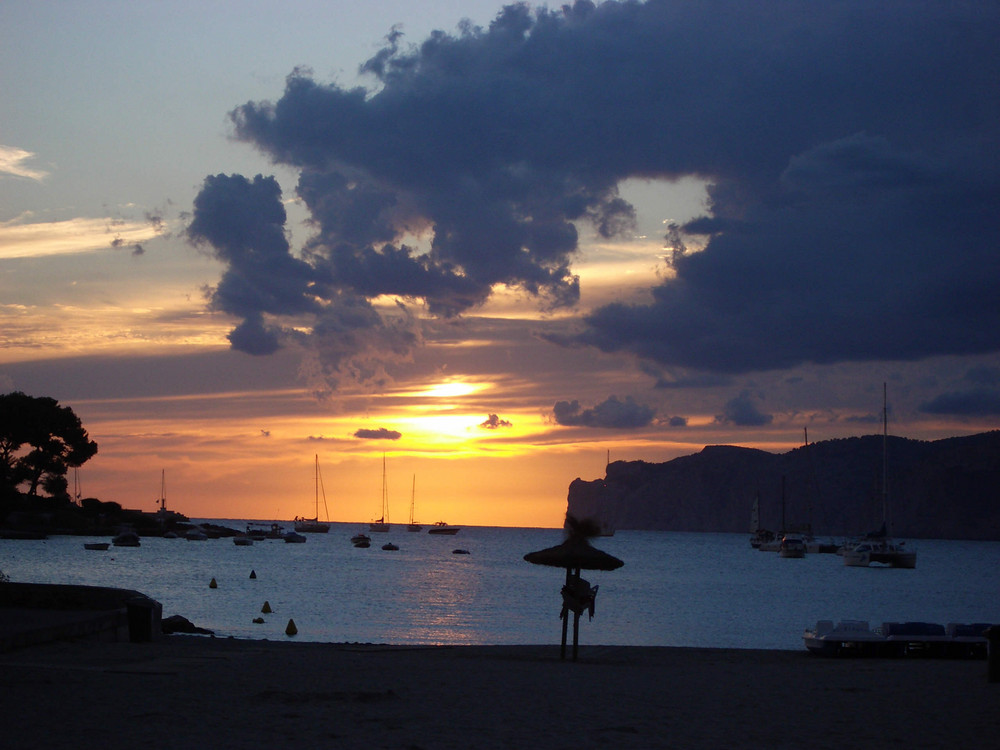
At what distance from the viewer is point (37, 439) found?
114062mm

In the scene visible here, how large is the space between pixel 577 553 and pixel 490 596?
47.3 m

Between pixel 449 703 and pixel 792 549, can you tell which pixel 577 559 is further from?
pixel 792 549

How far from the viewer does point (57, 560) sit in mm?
88562

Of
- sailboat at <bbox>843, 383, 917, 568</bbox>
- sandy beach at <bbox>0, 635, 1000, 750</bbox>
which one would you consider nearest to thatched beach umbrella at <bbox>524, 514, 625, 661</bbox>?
sandy beach at <bbox>0, 635, 1000, 750</bbox>

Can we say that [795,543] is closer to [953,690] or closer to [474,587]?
[474,587]

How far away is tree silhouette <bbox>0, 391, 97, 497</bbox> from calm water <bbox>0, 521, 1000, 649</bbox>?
26.3ft

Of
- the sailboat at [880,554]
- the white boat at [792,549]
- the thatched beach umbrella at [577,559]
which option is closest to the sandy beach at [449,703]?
the thatched beach umbrella at [577,559]

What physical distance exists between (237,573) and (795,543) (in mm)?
88424

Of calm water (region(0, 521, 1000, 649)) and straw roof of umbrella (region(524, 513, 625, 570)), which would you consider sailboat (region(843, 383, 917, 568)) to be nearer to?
calm water (region(0, 521, 1000, 649))

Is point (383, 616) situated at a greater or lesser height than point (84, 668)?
lesser

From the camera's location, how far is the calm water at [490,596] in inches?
1731

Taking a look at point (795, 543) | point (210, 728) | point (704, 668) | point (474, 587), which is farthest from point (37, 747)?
point (795, 543)

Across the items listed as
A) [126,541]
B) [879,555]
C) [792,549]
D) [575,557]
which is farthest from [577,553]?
[792,549]

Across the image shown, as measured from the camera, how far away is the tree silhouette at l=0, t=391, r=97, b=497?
11281 cm
